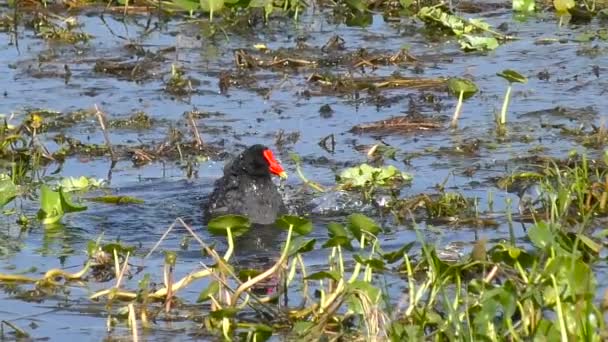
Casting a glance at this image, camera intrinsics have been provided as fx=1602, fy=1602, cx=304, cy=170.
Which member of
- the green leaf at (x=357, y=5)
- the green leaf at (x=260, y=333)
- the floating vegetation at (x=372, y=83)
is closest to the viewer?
the green leaf at (x=260, y=333)

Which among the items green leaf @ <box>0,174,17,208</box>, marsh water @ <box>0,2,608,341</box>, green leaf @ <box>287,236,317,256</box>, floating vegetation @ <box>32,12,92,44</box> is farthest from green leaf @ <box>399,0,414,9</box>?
green leaf @ <box>287,236,317,256</box>

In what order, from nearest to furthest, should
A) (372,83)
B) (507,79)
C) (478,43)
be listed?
(507,79) < (372,83) < (478,43)

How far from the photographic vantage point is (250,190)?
915cm

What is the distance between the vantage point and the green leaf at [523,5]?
1366 cm

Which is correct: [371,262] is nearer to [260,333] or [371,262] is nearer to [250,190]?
[260,333]

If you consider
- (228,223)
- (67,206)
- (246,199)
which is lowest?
(246,199)

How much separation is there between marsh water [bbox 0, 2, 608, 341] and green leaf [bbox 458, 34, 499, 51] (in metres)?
0.07

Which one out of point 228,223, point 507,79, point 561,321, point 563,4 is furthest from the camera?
point 563,4

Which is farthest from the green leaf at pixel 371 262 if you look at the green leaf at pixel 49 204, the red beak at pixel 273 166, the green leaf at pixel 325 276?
the red beak at pixel 273 166

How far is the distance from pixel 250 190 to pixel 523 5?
5.23 m

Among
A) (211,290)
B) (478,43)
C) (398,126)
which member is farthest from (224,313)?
(478,43)

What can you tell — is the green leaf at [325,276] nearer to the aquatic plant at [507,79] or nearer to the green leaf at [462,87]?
the aquatic plant at [507,79]

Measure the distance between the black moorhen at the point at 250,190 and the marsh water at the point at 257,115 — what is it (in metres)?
0.18

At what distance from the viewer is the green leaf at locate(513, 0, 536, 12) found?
1366 cm
